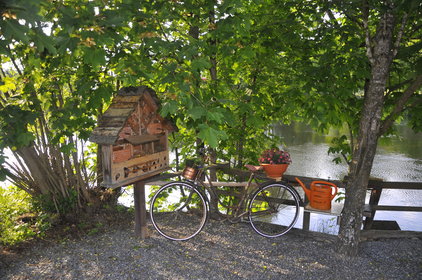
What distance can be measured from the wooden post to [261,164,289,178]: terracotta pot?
185cm

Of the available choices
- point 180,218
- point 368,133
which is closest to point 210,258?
point 180,218

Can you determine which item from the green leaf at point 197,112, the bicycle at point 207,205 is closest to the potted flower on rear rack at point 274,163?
the bicycle at point 207,205

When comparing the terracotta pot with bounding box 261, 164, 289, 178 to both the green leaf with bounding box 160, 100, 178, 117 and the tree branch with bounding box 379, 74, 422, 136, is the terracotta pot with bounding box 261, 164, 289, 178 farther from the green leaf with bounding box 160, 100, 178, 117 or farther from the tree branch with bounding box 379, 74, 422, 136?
the green leaf with bounding box 160, 100, 178, 117

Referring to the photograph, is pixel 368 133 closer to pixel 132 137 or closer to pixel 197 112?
pixel 197 112

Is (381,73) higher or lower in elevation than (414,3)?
lower

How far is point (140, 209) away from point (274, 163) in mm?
2134

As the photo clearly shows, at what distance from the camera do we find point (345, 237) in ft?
15.1

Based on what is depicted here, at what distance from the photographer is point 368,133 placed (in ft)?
14.2

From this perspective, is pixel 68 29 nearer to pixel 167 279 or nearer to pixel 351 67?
pixel 167 279

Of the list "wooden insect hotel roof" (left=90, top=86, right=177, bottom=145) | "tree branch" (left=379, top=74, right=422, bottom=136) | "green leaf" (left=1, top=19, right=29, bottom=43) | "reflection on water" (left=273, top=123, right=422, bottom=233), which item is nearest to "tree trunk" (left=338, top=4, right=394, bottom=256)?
"tree branch" (left=379, top=74, right=422, bottom=136)

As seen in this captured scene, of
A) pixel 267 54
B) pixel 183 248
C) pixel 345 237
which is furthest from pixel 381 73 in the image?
pixel 183 248

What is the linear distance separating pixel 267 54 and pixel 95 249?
13.3ft

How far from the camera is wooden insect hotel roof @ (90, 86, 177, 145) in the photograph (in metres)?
3.89

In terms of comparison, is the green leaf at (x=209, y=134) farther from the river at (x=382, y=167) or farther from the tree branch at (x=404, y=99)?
the river at (x=382, y=167)
